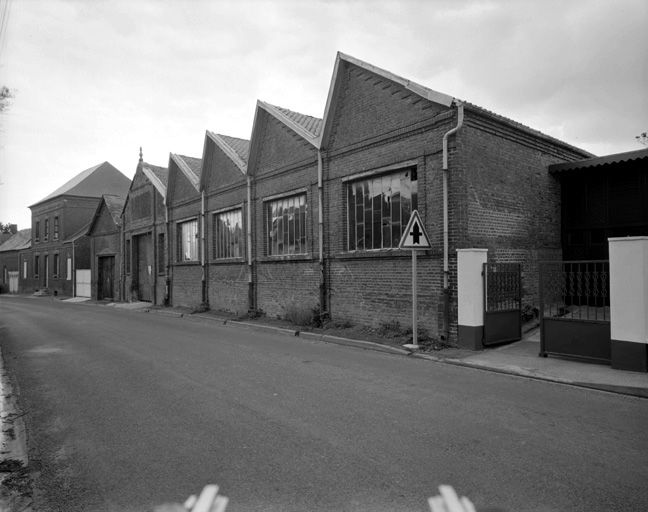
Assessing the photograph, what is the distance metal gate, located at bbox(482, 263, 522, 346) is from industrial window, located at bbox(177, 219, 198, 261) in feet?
49.7

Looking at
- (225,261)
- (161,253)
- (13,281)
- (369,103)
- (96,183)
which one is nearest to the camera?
(369,103)

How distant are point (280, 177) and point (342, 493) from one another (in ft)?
44.0

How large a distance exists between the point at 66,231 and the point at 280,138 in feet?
112

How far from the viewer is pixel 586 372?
7.81 metres

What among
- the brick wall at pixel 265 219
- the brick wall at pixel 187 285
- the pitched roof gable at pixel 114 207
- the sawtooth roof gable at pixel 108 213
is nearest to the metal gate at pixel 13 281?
the sawtooth roof gable at pixel 108 213

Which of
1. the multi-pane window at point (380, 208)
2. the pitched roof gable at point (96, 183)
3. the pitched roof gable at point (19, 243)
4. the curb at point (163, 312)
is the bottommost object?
the curb at point (163, 312)

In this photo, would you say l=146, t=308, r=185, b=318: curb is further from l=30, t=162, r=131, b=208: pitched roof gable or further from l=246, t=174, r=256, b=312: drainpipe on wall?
l=30, t=162, r=131, b=208: pitched roof gable

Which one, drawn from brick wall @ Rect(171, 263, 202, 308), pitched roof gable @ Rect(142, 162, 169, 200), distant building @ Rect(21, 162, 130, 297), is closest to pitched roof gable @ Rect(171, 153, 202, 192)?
pitched roof gable @ Rect(142, 162, 169, 200)

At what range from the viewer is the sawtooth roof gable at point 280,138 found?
15188 mm

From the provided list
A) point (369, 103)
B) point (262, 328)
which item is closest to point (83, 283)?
point (262, 328)

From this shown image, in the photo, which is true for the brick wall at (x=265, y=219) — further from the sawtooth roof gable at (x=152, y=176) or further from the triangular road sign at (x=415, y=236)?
the sawtooth roof gable at (x=152, y=176)

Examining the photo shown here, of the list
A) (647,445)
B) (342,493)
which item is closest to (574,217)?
(647,445)

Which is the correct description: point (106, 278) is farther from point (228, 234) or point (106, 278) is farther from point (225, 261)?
point (225, 261)

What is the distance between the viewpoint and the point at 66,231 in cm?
4281
